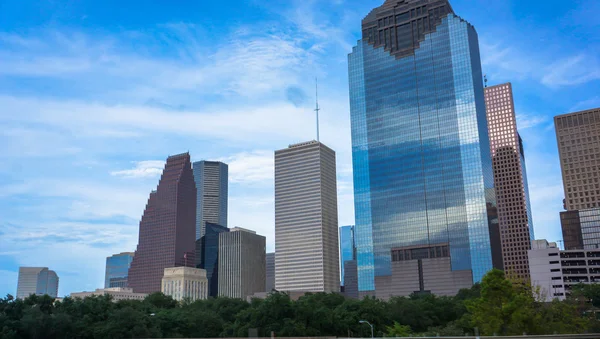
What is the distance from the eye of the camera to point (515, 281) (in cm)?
7588

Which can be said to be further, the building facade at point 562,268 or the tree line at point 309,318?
the building facade at point 562,268

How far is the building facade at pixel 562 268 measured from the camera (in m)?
178

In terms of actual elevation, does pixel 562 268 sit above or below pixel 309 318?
above

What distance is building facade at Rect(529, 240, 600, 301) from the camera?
178 meters

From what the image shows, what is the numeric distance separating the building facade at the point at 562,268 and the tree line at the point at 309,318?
64238mm

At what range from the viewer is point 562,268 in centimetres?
18000

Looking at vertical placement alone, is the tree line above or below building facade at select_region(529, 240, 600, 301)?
below

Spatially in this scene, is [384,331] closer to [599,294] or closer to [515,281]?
[515,281]

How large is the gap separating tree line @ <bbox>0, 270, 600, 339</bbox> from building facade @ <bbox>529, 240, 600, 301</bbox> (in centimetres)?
6424

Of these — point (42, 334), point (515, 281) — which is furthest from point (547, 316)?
point (42, 334)

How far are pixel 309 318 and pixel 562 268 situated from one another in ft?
385

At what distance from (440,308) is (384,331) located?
65.6ft

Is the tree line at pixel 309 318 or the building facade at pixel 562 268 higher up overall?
the building facade at pixel 562 268

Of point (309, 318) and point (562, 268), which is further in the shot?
point (562, 268)
